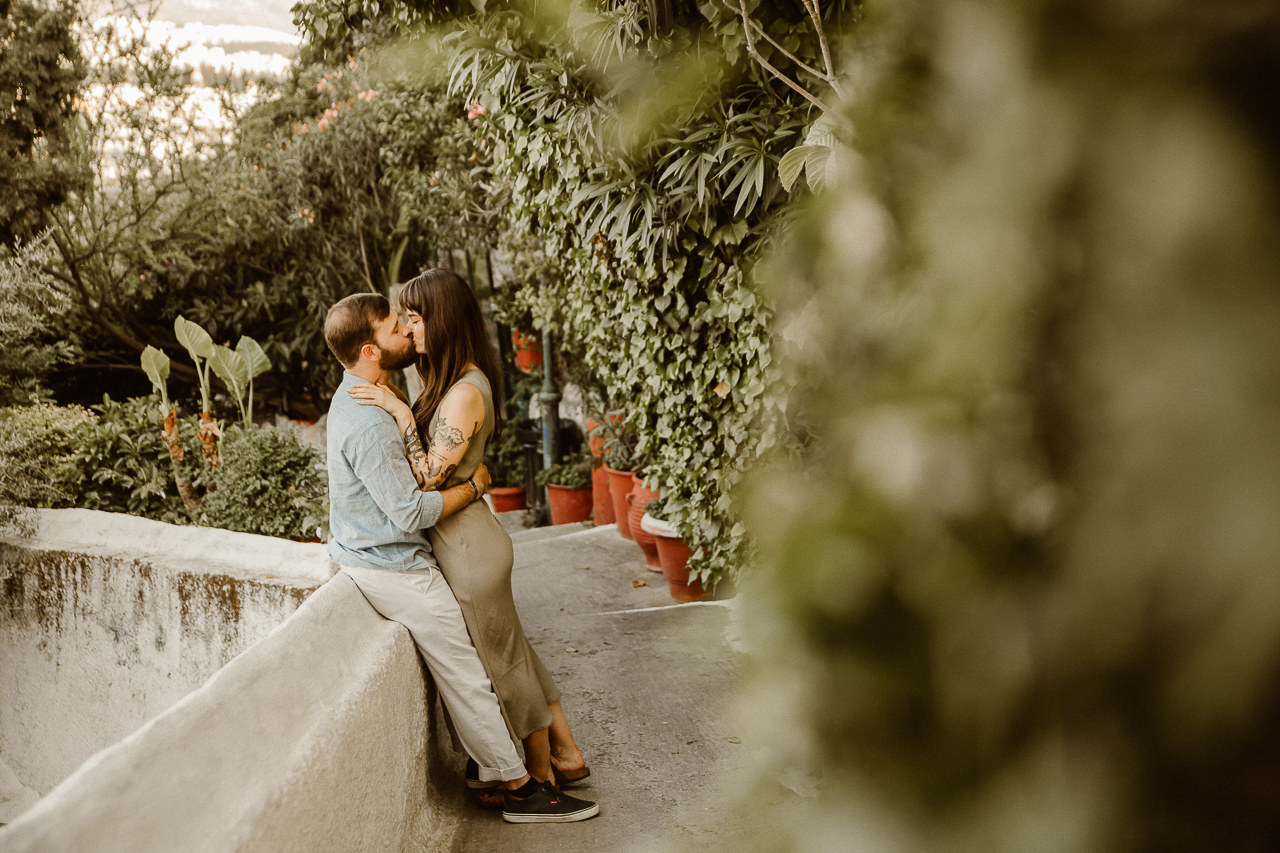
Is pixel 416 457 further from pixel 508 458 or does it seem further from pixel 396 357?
pixel 508 458

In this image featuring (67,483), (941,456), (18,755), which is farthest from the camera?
(67,483)

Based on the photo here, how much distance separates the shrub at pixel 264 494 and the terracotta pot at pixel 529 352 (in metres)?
3.35

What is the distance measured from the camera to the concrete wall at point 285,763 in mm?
1353

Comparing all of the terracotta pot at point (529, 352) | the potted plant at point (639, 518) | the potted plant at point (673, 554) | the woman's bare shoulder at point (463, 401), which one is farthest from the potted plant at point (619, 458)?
the woman's bare shoulder at point (463, 401)

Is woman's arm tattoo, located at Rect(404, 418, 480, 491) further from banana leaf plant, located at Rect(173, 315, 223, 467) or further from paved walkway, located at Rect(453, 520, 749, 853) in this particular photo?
banana leaf plant, located at Rect(173, 315, 223, 467)

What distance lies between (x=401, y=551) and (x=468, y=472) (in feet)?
1.19

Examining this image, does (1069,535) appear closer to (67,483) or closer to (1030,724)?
(1030,724)

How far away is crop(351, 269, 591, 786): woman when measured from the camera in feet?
9.43

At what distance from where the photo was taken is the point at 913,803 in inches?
18.2

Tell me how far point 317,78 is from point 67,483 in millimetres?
6949

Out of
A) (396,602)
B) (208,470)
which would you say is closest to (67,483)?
(208,470)

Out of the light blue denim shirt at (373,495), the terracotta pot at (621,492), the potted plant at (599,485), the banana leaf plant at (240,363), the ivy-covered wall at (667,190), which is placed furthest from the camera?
the potted plant at (599,485)

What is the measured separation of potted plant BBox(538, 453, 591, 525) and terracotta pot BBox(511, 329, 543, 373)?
1.30 meters

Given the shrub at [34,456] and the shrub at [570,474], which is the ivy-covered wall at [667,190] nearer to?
the shrub at [570,474]
